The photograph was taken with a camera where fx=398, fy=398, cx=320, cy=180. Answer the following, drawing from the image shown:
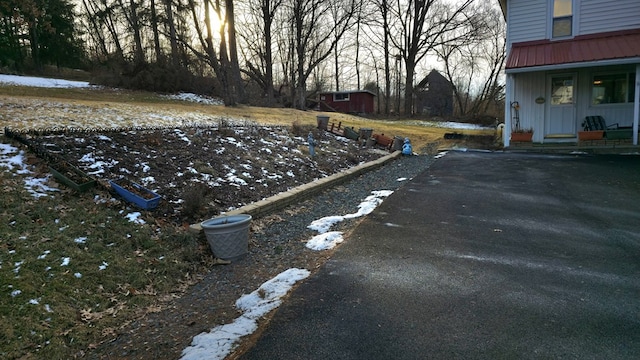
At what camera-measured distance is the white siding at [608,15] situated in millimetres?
11891

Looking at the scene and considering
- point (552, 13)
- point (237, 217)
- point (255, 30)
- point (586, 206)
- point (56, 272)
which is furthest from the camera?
point (255, 30)

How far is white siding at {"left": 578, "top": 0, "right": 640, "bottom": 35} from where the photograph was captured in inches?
468

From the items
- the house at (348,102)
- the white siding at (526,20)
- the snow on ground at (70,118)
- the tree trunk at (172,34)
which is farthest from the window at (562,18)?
the house at (348,102)

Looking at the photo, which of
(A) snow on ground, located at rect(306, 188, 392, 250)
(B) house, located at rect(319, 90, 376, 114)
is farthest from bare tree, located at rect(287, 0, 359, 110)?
(A) snow on ground, located at rect(306, 188, 392, 250)

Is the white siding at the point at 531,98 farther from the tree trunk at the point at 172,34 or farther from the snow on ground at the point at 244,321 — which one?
the tree trunk at the point at 172,34

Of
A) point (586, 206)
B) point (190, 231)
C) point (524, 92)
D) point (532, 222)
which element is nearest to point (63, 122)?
point (190, 231)

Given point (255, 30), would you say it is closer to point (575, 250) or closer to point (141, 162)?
point (141, 162)

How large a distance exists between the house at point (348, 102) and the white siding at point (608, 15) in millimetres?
27104

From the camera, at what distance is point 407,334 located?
283cm

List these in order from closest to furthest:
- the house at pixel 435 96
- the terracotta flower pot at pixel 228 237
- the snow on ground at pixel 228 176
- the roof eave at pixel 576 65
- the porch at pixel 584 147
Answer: the snow on ground at pixel 228 176
the terracotta flower pot at pixel 228 237
the roof eave at pixel 576 65
the porch at pixel 584 147
the house at pixel 435 96

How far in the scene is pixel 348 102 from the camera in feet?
133

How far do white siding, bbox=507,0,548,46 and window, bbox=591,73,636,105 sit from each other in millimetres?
2270

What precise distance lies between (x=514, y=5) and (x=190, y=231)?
13.4m

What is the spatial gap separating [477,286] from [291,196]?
12.6 ft
